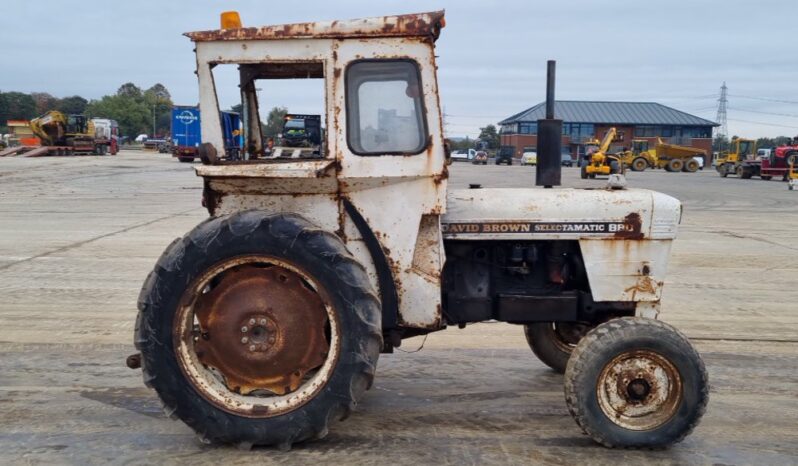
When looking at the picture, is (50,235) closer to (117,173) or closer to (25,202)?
(25,202)

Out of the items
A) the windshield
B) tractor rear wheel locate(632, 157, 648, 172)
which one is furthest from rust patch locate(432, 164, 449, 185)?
tractor rear wheel locate(632, 157, 648, 172)

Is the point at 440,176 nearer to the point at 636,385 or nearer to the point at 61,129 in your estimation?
the point at 636,385

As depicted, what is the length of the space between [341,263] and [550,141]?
5.28 feet

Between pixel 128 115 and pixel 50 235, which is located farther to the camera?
pixel 128 115

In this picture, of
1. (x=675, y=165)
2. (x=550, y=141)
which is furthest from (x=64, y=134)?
(x=550, y=141)

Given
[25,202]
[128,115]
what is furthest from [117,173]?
[128,115]

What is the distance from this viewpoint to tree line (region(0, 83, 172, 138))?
107188 millimetres

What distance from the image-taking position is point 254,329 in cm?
429

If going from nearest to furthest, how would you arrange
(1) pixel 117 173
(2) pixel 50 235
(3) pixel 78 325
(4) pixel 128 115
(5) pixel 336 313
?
1. (5) pixel 336 313
2. (3) pixel 78 325
3. (2) pixel 50 235
4. (1) pixel 117 173
5. (4) pixel 128 115

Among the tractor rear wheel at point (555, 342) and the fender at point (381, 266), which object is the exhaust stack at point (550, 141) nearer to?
the fender at point (381, 266)

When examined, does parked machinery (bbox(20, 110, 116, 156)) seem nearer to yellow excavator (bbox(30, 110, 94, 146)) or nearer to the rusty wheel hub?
yellow excavator (bbox(30, 110, 94, 146))

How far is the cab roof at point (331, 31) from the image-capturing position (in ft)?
13.9

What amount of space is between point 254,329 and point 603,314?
2283 millimetres

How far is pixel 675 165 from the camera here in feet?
180
